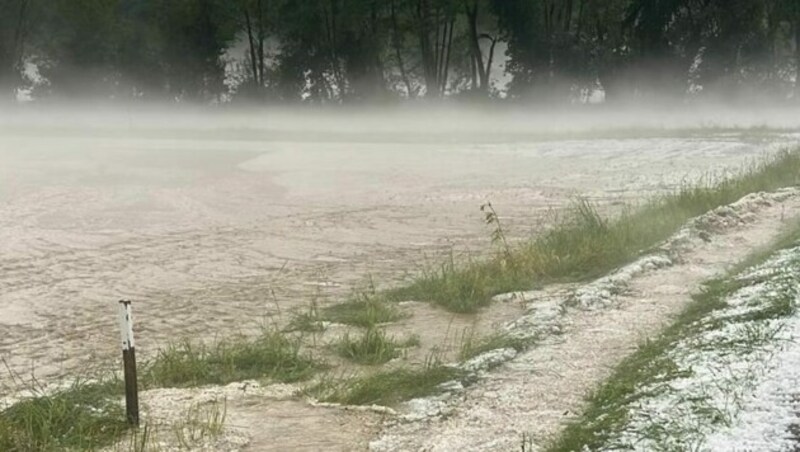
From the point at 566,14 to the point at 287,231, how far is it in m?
34.0

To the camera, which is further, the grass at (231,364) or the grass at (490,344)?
the grass at (490,344)

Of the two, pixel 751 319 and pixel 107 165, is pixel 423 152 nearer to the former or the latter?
pixel 107 165

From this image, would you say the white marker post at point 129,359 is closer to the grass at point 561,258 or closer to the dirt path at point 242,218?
the dirt path at point 242,218

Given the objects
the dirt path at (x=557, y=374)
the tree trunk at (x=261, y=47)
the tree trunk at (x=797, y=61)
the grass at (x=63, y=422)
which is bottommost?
the dirt path at (x=557, y=374)

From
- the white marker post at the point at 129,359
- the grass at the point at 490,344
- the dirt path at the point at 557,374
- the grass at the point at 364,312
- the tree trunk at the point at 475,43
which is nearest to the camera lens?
the white marker post at the point at 129,359

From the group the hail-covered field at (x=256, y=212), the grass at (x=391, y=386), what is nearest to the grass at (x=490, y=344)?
the grass at (x=391, y=386)

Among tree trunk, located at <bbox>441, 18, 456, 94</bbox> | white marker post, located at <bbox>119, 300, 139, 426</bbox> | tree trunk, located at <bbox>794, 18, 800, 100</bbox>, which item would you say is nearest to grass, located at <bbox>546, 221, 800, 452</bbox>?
white marker post, located at <bbox>119, 300, 139, 426</bbox>

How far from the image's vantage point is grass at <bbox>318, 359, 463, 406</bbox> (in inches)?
275

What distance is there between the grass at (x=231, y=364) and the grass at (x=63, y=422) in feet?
2.08

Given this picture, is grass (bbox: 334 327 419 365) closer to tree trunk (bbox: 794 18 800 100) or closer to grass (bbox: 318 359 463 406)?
grass (bbox: 318 359 463 406)

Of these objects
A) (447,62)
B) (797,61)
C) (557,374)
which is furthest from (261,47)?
(557,374)

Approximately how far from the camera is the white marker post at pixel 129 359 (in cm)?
596

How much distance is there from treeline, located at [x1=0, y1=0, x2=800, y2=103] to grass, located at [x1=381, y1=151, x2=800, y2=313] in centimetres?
2911

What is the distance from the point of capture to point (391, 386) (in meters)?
7.16
